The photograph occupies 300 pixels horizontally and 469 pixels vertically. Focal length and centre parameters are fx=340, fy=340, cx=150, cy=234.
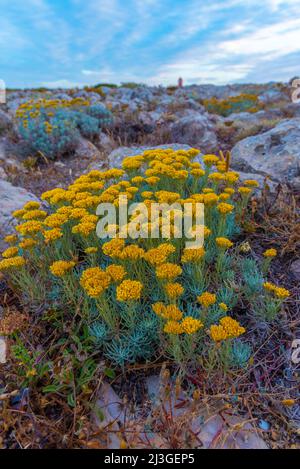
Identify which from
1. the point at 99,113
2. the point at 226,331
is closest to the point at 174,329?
the point at 226,331

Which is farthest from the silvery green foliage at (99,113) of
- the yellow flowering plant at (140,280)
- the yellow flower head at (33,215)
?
the yellow flower head at (33,215)

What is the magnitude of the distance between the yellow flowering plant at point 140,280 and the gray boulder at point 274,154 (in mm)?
2171

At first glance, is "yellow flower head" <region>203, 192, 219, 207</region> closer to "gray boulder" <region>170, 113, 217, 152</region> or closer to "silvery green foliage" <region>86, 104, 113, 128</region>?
"gray boulder" <region>170, 113, 217, 152</region>

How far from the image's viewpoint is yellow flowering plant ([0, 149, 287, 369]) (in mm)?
2371

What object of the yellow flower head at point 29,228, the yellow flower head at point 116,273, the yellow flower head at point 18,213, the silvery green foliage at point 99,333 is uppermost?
the yellow flower head at point 18,213

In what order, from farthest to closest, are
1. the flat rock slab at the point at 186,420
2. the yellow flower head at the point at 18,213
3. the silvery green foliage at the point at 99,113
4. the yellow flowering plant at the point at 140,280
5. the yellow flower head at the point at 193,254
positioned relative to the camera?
1. the silvery green foliage at the point at 99,113
2. the yellow flower head at the point at 18,213
3. the yellow flower head at the point at 193,254
4. the yellow flowering plant at the point at 140,280
5. the flat rock slab at the point at 186,420

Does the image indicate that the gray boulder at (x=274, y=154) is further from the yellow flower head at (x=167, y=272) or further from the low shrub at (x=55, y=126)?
the low shrub at (x=55, y=126)

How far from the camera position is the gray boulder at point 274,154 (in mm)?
5285

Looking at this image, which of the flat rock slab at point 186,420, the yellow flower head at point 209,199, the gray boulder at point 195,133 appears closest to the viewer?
the flat rock slab at point 186,420

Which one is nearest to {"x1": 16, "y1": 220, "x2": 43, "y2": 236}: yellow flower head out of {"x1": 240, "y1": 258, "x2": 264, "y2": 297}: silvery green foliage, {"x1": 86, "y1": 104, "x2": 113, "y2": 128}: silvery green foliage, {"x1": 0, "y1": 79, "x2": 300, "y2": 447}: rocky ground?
{"x1": 0, "y1": 79, "x2": 300, "y2": 447}: rocky ground

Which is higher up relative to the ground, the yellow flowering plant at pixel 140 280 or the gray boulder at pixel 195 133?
the gray boulder at pixel 195 133

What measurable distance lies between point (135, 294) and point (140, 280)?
0.54 m

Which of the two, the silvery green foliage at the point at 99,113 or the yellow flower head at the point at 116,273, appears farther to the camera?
the silvery green foliage at the point at 99,113
